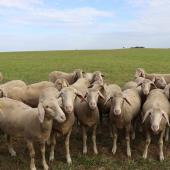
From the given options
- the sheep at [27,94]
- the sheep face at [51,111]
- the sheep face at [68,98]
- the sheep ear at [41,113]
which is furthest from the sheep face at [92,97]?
the sheep at [27,94]

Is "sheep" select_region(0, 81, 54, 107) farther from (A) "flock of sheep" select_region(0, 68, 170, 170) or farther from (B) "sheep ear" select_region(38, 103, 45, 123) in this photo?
(B) "sheep ear" select_region(38, 103, 45, 123)

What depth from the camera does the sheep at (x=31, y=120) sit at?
8344 millimetres

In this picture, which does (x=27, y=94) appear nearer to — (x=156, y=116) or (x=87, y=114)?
(x=87, y=114)

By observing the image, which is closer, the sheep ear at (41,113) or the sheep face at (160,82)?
the sheep ear at (41,113)

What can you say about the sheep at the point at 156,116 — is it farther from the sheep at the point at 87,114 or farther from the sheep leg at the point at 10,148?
the sheep leg at the point at 10,148

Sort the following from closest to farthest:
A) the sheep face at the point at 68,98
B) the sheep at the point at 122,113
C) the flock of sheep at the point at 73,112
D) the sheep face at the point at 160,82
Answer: the flock of sheep at the point at 73,112 → the sheep face at the point at 68,98 → the sheep at the point at 122,113 → the sheep face at the point at 160,82

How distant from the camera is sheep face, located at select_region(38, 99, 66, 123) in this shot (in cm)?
826

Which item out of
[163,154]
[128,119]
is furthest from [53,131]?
[163,154]

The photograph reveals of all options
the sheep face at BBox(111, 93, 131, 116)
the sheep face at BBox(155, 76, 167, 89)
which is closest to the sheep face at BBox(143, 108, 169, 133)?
the sheep face at BBox(111, 93, 131, 116)

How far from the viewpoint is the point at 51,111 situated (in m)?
8.35

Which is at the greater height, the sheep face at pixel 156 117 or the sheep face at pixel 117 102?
the sheep face at pixel 117 102

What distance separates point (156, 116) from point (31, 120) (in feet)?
10.0

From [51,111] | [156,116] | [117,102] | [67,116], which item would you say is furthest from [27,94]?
[156,116]

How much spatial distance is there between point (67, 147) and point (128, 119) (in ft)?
6.12
